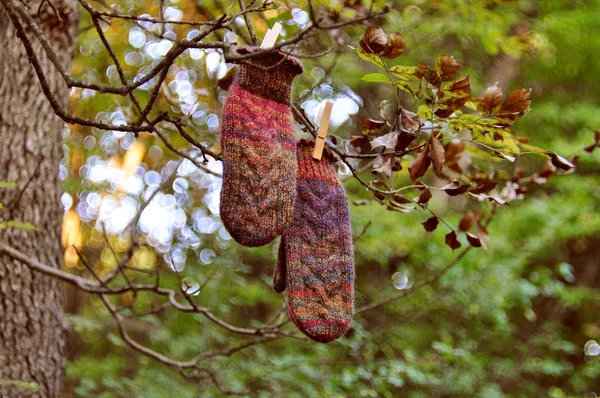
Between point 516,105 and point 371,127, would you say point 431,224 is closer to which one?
point 371,127

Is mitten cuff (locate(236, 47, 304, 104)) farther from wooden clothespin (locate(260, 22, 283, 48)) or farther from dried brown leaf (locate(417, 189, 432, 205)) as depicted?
dried brown leaf (locate(417, 189, 432, 205))

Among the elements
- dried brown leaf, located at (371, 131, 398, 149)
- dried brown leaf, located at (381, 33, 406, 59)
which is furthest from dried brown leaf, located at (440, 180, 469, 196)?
dried brown leaf, located at (381, 33, 406, 59)

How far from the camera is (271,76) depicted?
1333mm

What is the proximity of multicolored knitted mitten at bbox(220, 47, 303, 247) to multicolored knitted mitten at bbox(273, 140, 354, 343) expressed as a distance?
Answer: 11cm

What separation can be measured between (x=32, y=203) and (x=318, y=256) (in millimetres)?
1240

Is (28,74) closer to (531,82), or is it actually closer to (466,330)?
(466,330)

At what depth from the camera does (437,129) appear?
1375 millimetres

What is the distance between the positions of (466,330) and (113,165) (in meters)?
3.28

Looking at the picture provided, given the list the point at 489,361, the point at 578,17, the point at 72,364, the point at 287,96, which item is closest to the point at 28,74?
the point at 287,96

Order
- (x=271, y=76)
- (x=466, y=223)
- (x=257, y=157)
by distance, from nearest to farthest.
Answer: (x=257, y=157) → (x=271, y=76) → (x=466, y=223)

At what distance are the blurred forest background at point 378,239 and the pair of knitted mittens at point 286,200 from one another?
1086mm

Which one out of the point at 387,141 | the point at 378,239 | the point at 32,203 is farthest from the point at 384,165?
the point at 378,239

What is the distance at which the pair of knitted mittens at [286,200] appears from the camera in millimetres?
1212

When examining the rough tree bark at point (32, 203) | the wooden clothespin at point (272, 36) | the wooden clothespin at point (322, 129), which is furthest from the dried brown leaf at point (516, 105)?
the rough tree bark at point (32, 203)
